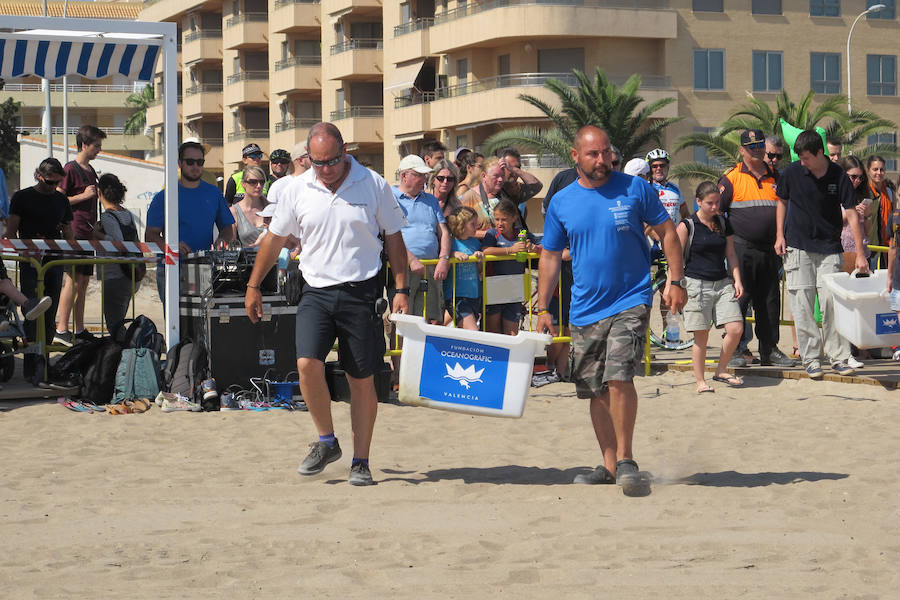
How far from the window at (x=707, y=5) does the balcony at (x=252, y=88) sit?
27.0m

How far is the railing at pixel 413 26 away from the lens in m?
56.1

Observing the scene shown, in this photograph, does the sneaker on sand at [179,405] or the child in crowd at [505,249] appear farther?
the child in crowd at [505,249]

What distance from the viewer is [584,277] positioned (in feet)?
24.2

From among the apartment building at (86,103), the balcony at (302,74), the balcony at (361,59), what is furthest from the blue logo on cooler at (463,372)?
the apartment building at (86,103)

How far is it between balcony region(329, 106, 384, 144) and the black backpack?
169 ft

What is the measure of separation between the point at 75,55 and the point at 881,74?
46.2 meters

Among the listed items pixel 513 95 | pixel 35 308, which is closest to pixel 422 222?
pixel 35 308

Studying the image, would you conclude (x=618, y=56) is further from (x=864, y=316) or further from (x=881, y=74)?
(x=864, y=316)

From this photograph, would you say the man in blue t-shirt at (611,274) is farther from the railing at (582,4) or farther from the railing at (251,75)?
the railing at (251,75)

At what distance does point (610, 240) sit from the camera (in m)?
7.26

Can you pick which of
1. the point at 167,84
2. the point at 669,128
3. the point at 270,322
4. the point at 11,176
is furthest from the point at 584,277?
the point at 11,176

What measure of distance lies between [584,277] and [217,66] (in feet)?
232

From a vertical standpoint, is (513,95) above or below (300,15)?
below

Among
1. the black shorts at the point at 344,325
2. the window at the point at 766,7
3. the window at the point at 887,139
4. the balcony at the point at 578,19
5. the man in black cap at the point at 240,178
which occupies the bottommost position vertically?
the black shorts at the point at 344,325
